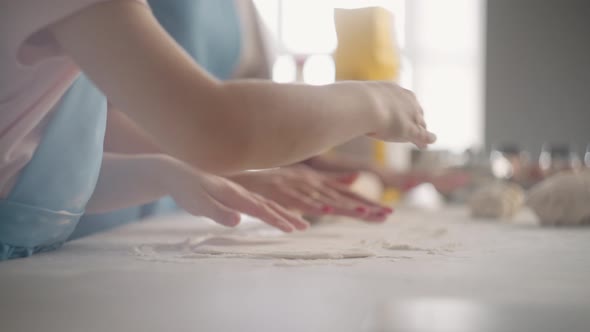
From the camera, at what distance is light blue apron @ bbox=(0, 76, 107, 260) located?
45 cm

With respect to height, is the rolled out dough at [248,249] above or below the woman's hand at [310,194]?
below

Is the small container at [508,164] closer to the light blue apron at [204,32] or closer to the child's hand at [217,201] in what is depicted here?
the light blue apron at [204,32]

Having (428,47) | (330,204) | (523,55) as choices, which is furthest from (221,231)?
(428,47)

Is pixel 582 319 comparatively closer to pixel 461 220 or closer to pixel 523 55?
pixel 461 220

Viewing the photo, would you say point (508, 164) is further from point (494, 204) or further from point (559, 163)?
point (494, 204)

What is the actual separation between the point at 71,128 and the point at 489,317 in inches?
13.4

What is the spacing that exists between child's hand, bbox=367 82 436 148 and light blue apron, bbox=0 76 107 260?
0.74 feet

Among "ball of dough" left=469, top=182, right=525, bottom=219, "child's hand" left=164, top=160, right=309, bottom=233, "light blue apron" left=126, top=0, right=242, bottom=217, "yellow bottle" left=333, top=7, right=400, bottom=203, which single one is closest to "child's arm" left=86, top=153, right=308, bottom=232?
"child's hand" left=164, top=160, right=309, bottom=233

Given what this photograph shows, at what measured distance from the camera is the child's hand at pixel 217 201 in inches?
22.9

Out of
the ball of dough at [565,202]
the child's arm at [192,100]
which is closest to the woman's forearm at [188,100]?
the child's arm at [192,100]

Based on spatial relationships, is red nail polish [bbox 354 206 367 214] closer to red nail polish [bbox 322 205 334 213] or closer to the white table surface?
red nail polish [bbox 322 205 334 213]

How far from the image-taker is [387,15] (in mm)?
1509

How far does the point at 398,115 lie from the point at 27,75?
268 mm

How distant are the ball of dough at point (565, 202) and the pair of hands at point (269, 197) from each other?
24cm
